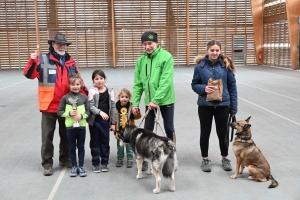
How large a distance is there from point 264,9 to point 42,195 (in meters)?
22.4

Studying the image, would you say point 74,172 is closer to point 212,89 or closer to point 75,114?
point 75,114

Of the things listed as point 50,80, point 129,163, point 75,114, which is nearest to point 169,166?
point 129,163

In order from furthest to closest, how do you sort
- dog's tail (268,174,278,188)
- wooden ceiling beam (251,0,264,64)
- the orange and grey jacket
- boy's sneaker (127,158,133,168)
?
wooden ceiling beam (251,0,264,64), boy's sneaker (127,158,133,168), the orange and grey jacket, dog's tail (268,174,278,188)

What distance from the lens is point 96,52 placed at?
2294 cm

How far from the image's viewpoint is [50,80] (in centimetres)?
425

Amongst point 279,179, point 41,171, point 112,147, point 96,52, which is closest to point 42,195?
point 41,171

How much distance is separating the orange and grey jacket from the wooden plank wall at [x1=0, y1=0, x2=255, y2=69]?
18503mm

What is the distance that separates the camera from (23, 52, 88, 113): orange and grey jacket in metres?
4.24

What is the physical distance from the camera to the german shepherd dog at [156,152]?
3711 mm

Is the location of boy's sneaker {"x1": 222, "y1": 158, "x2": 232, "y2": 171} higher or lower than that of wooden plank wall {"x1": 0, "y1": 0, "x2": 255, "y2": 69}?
lower

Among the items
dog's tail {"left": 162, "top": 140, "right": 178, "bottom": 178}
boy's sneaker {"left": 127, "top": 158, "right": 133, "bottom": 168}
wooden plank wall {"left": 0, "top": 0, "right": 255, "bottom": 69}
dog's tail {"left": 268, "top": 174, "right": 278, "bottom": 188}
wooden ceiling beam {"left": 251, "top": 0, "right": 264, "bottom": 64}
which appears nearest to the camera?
dog's tail {"left": 162, "top": 140, "right": 178, "bottom": 178}

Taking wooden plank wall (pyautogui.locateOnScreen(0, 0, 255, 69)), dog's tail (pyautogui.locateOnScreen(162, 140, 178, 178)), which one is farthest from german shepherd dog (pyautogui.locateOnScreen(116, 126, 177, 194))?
wooden plank wall (pyautogui.locateOnScreen(0, 0, 255, 69))

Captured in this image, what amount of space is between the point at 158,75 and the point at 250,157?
1465 millimetres

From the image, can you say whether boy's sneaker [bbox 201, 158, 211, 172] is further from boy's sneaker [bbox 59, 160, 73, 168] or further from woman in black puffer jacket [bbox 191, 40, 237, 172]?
boy's sneaker [bbox 59, 160, 73, 168]
